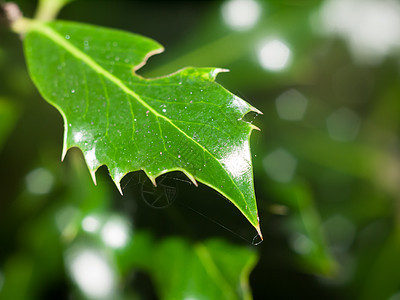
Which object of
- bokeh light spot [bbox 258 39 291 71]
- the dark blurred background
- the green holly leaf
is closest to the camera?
the green holly leaf

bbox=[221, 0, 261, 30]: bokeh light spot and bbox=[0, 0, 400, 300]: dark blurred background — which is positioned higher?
bbox=[221, 0, 261, 30]: bokeh light spot

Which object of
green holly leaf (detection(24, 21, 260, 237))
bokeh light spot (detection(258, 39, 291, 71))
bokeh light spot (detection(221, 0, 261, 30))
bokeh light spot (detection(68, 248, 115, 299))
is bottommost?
bokeh light spot (detection(68, 248, 115, 299))

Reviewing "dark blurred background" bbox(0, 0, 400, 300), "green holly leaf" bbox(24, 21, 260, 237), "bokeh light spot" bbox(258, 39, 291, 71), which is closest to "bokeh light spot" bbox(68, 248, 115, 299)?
"dark blurred background" bbox(0, 0, 400, 300)

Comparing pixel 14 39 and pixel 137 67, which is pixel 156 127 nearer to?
pixel 137 67

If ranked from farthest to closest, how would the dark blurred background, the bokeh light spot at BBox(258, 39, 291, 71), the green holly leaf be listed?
the bokeh light spot at BBox(258, 39, 291, 71) → the dark blurred background → the green holly leaf

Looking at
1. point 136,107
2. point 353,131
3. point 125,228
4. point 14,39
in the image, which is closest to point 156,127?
point 136,107

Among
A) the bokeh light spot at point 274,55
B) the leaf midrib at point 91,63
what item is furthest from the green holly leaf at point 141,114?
the bokeh light spot at point 274,55

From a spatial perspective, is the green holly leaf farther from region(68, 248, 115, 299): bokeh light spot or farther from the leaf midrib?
region(68, 248, 115, 299): bokeh light spot
